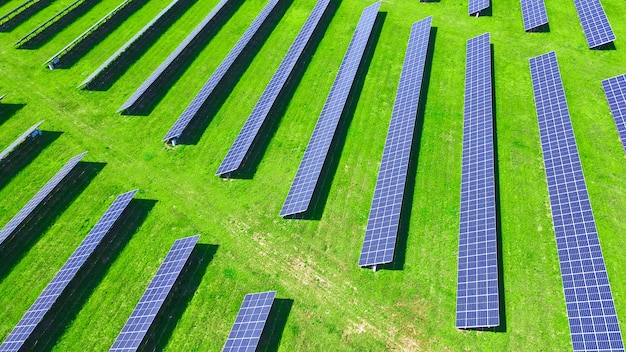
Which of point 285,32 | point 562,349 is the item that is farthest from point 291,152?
point 562,349

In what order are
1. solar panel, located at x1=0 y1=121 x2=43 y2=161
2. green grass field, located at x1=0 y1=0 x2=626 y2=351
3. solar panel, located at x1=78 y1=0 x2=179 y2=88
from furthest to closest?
solar panel, located at x1=78 y1=0 x2=179 y2=88 → solar panel, located at x1=0 y1=121 x2=43 y2=161 → green grass field, located at x1=0 y1=0 x2=626 y2=351

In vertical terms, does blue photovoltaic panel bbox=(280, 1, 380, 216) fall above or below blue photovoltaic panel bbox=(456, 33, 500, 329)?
above

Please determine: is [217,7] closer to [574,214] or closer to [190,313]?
[190,313]

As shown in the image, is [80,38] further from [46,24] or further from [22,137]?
[22,137]

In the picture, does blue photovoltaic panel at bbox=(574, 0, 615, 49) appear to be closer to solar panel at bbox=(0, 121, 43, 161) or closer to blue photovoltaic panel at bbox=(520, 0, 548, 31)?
blue photovoltaic panel at bbox=(520, 0, 548, 31)

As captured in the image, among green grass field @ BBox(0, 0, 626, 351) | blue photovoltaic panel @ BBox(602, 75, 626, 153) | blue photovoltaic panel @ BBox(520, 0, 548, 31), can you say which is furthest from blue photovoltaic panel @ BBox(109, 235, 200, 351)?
blue photovoltaic panel @ BBox(520, 0, 548, 31)

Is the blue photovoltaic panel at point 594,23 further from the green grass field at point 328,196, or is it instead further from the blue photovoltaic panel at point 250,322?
the blue photovoltaic panel at point 250,322
